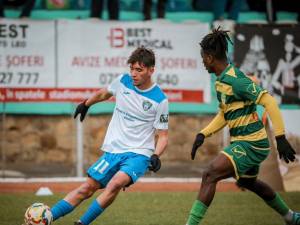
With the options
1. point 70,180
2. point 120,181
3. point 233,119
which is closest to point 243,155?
point 233,119

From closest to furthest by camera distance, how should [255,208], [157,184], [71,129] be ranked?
[255,208] → [157,184] → [71,129]

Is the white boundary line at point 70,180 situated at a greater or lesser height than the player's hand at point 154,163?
lesser

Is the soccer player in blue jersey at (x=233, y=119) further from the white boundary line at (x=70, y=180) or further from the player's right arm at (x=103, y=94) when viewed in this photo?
the white boundary line at (x=70, y=180)

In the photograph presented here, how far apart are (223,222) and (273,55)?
5.67 meters

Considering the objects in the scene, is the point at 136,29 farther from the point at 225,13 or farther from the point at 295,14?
the point at 295,14

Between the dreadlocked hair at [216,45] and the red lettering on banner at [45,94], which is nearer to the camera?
the dreadlocked hair at [216,45]

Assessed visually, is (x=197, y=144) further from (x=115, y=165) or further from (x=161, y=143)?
(x=115, y=165)

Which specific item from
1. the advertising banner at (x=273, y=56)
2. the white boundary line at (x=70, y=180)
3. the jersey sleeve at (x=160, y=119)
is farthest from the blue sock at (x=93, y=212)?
the advertising banner at (x=273, y=56)

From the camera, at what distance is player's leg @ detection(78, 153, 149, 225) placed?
8805 millimetres

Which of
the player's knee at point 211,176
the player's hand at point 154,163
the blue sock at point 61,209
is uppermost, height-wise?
the player's hand at point 154,163

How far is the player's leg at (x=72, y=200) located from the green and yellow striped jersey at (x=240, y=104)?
1567 millimetres

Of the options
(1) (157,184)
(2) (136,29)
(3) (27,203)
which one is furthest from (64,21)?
(3) (27,203)

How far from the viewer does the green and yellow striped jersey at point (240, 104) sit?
881 centimetres

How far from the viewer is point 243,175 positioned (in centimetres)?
935
